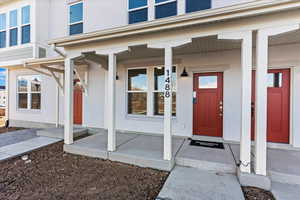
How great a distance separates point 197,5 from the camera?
5156 mm

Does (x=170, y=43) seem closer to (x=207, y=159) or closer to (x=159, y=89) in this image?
(x=159, y=89)

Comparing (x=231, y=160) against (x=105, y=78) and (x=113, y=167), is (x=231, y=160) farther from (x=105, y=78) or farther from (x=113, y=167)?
(x=105, y=78)

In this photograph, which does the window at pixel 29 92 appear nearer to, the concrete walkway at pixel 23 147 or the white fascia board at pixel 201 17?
the concrete walkway at pixel 23 147

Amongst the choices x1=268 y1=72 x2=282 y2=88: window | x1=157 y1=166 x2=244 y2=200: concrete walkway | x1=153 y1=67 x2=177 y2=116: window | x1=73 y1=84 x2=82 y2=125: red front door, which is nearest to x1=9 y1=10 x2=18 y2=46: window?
x1=73 y1=84 x2=82 y2=125: red front door

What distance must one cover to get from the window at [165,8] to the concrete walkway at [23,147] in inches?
235

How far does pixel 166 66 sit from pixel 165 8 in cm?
319

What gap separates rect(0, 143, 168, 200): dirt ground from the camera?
9.07ft

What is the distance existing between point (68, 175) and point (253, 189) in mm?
3737

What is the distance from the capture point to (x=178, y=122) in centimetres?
539

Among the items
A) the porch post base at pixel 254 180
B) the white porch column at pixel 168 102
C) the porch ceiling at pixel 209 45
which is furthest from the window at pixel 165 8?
the porch post base at pixel 254 180

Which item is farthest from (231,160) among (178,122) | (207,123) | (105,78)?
(105,78)

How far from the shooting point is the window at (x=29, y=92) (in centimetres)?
797

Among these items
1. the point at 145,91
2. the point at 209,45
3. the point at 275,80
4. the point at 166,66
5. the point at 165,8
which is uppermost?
the point at 165,8

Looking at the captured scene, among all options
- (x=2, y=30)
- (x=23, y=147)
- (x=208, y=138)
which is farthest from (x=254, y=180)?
(x=2, y=30)
